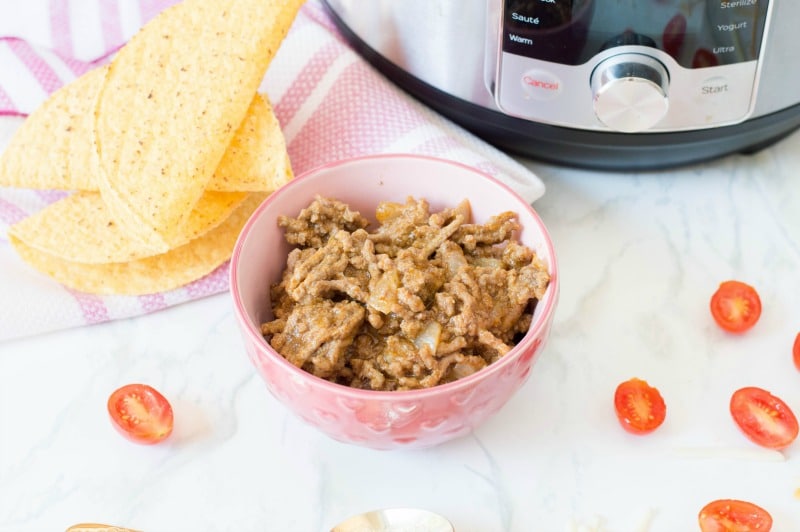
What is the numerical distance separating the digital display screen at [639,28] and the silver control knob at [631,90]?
0.02 meters

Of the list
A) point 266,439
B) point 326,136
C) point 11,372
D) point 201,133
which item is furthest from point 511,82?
point 11,372

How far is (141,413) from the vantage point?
99 cm

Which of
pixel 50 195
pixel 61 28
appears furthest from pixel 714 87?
pixel 61 28

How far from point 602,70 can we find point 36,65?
0.83 m

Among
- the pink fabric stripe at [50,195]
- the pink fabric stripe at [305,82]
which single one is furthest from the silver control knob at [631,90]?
the pink fabric stripe at [50,195]

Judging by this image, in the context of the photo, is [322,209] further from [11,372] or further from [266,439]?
[11,372]

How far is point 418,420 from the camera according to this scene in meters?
0.85

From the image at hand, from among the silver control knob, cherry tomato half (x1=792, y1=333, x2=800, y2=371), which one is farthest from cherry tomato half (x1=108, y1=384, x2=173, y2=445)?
cherry tomato half (x1=792, y1=333, x2=800, y2=371)

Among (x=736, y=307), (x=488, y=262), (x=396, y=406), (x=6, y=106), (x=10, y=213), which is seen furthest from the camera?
(x=6, y=106)

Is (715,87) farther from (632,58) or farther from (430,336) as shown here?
(430,336)

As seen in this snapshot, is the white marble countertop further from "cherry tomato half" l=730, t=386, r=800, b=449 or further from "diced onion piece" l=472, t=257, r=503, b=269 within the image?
"diced onion piece" l=472, t=257, r=503, b=269

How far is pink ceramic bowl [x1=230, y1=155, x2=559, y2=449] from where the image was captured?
2.73 ft

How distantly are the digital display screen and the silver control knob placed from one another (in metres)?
0.02

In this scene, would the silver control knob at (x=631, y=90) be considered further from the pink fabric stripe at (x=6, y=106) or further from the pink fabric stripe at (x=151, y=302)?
the pink fabric stripe at (x=6, y=106)
